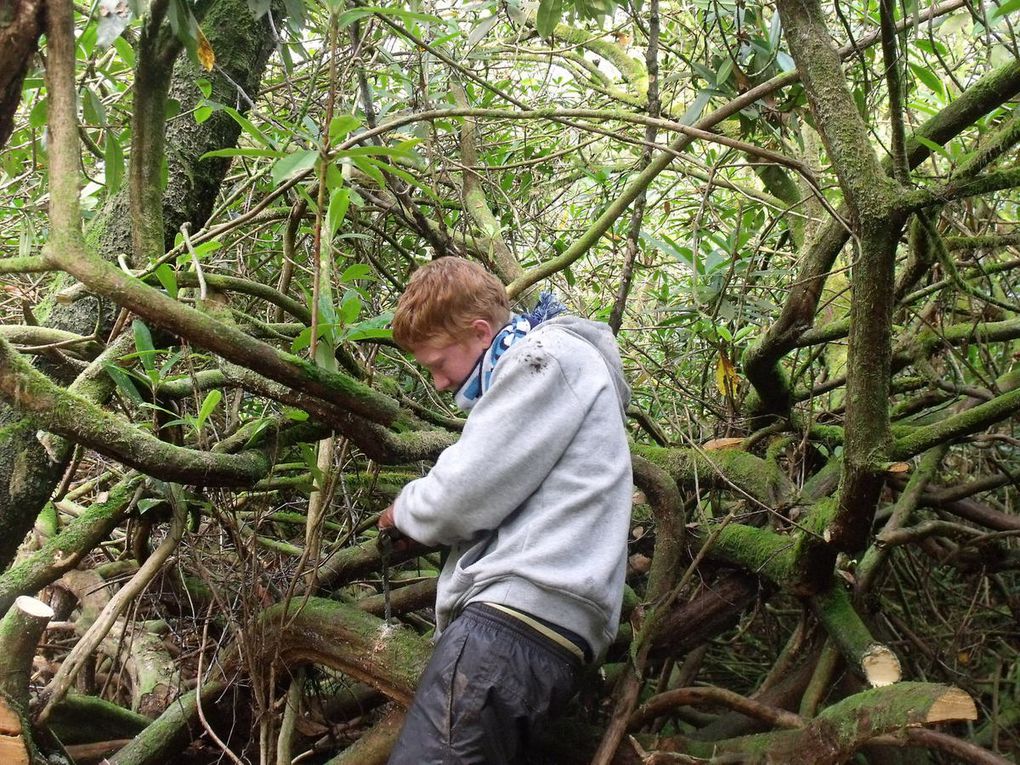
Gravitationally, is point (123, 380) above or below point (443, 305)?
below

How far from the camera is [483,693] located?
181cm

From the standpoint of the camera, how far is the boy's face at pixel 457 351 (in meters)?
2.12

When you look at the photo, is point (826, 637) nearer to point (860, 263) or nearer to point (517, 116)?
point (860, 263)

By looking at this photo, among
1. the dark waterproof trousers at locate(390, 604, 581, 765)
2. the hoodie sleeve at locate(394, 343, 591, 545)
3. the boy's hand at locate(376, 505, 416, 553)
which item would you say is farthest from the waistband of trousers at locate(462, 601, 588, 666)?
the boy's hand at locate(376, 505, 416, 553)

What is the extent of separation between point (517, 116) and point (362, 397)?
824 mm

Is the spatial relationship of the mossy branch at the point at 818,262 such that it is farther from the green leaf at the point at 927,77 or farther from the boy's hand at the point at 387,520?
the boy's hand at the point at 387,520

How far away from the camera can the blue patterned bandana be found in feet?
6.85

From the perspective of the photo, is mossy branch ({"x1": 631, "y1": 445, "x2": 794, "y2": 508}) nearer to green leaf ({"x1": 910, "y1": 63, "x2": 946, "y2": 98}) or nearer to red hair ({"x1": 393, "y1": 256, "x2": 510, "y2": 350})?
red hair ({"x1": 393, "y1": 256, "x2": 510, "y2": 350})

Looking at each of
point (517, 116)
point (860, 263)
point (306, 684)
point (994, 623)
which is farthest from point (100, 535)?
point (994, 623)

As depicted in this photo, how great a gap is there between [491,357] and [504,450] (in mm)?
317

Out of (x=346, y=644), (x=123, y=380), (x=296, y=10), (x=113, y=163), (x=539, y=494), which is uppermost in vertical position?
(x=296, y=10)

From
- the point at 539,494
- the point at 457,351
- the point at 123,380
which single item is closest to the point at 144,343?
the point at 123,380

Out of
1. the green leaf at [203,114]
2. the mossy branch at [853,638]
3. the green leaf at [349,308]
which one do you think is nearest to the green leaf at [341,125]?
the green leaf at [349,308]

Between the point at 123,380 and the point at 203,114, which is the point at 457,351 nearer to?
the point at 123,380
